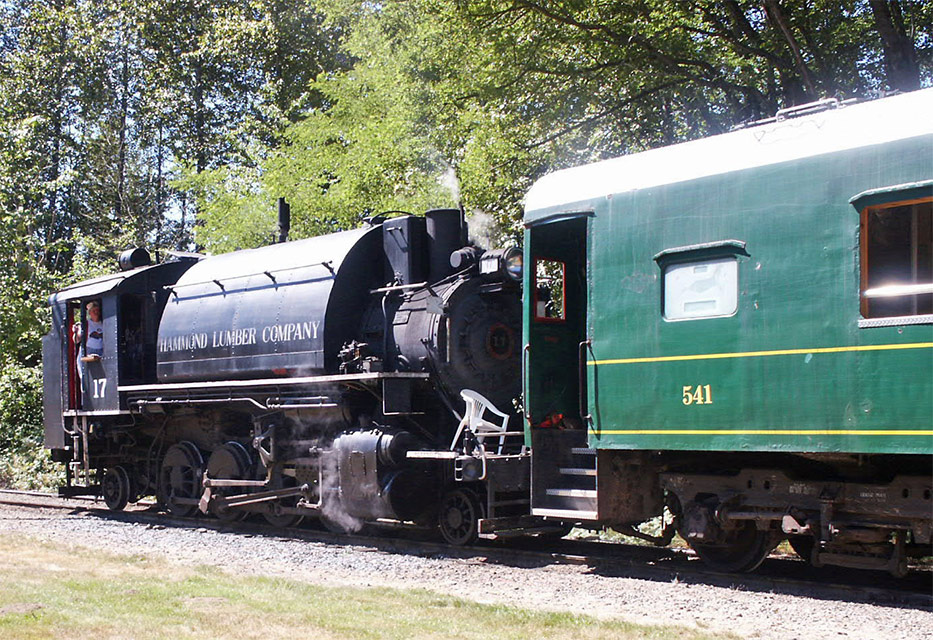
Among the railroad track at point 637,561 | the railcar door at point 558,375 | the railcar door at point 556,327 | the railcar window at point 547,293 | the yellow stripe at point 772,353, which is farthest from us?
the railcar window at point 547,293

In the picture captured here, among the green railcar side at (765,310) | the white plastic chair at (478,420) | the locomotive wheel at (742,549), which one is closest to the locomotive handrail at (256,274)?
the white plastic chair at (478,420)

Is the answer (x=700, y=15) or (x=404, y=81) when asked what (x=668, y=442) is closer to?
(x=700, y=15)

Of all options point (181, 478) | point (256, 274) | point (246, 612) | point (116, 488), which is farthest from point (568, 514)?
point (116, 488)

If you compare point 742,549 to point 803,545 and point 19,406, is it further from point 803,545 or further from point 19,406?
point 19,406

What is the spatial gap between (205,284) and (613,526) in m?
7.52

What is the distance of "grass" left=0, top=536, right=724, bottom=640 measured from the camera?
21.4ft

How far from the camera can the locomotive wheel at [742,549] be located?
8.60m

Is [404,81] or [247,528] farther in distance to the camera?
[404,81]

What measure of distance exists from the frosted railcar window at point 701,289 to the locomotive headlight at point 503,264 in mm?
2698

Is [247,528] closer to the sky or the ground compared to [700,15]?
closer to the ground

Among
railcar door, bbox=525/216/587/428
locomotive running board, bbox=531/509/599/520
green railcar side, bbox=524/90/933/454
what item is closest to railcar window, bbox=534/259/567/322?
railcar door, bbox=525/216/587/428

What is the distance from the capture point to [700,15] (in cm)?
1623

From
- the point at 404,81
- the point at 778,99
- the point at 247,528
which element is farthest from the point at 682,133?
the point at 247,528

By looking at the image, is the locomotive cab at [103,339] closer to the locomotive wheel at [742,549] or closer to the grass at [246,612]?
the grass at [246,612]
